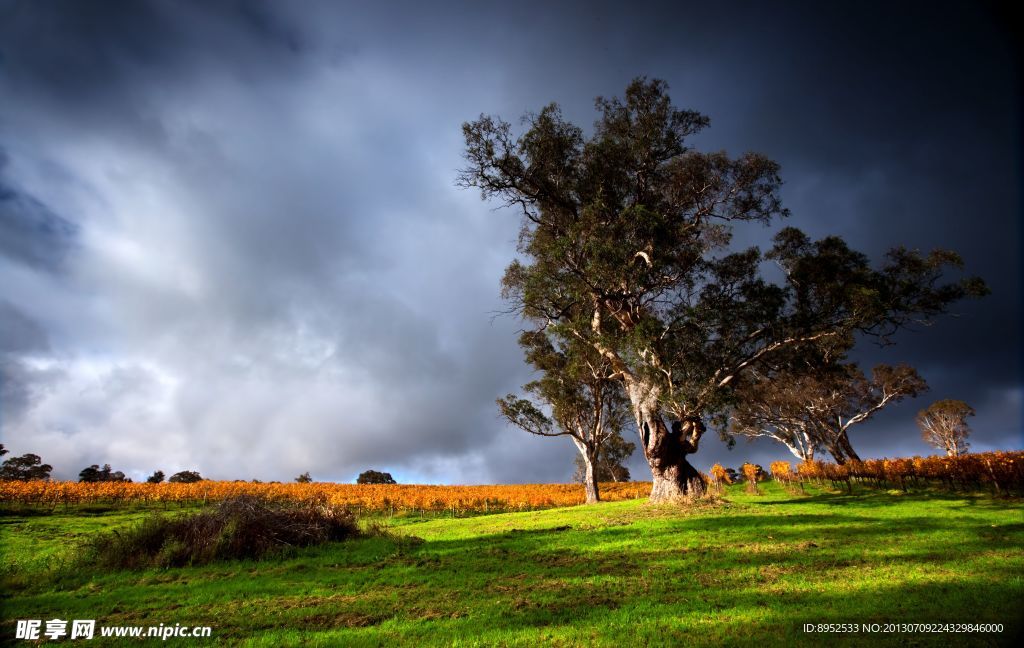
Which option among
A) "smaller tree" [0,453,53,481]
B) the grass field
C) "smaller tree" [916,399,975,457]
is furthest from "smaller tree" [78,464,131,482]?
"smaller tree" [916,399,975,457]

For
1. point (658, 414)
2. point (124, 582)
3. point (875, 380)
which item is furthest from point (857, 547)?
point (875, 380)

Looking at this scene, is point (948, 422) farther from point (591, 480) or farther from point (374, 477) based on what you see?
point (374, 477)

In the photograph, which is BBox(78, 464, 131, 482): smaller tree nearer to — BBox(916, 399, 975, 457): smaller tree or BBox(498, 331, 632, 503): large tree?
BBox(498, 331, 632, 503): large tree

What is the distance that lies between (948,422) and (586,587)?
201ft

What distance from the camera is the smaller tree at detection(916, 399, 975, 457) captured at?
5041 cm

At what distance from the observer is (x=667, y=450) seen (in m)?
24.1

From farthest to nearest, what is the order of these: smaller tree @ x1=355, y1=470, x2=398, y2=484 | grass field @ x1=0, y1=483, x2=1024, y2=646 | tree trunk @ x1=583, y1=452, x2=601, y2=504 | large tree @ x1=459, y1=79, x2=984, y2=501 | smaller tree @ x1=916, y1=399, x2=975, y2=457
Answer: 1. smaller tree @ x1=355, y1=470, x2=398, y2=484
2. smaller tree @ x1=916, y1=399, x2=975, y2=457
3. tree trunk @ x1=583, y1=452, x2=601, y2=504
4. large tree @ x1=459, y1=79, x2=984, y2=501
5. grass field @ x1=0, y1=483, x2=1024, y2=646

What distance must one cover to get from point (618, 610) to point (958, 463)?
3195cm

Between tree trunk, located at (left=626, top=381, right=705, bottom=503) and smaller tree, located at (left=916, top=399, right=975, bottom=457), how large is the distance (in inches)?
1758

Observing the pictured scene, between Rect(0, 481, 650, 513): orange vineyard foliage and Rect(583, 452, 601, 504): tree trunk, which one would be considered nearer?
Rect(0, 481, 650, 513): orange vineyard foliage

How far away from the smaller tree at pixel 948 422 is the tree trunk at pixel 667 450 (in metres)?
44.7

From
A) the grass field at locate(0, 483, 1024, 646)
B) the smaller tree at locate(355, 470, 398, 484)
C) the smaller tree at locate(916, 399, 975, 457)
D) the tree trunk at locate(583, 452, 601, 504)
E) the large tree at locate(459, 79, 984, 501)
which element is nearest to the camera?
the grass field at locate(0, 483, 1024, 646)

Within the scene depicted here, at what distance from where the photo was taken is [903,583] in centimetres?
887

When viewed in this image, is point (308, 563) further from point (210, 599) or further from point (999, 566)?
point (999, 566)
